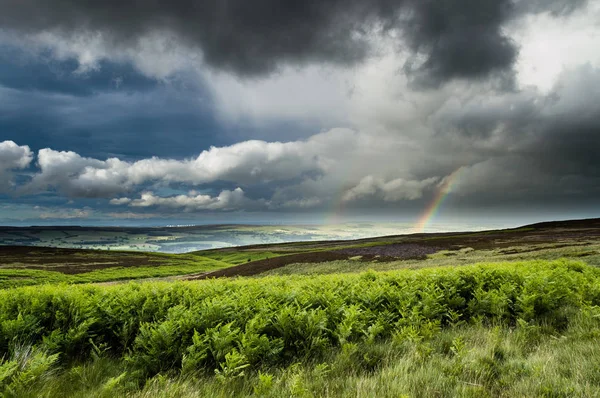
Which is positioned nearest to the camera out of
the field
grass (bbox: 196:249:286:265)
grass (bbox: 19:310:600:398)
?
grass (bbox: 19:310:600:398)

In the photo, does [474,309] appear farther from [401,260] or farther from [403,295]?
[401,260]

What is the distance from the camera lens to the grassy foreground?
13.8 feet

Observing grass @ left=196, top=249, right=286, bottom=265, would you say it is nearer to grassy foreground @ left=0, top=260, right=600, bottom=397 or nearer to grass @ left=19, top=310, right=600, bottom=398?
grassy foreground @ left=0, top=260, right=600, bottom=397

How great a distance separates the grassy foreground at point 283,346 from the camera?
420cm

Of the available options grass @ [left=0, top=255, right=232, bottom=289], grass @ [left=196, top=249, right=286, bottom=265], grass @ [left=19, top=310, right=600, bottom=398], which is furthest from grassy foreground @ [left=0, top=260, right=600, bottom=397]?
grass @ [left=196, top=249, right=286, bottom=265]

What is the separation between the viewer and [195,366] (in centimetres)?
479

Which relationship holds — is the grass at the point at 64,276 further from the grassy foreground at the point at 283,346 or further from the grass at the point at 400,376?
the grass at the point at 400,376

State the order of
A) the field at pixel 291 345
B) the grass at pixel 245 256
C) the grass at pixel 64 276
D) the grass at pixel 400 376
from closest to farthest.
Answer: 1. the grass at pixel 400 376
2. the field at pixel 291 345
3. the grass at pixel 64 276
4. the grass at pixel 245 256

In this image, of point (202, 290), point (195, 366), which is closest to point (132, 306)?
point (202, 290)

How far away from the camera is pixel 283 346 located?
5246 millimetres

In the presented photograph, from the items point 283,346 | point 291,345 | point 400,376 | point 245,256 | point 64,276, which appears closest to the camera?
point 400,376

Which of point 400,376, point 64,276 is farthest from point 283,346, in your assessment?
point 64,276

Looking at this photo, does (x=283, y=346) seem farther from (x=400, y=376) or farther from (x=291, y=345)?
(x=400, y=376)

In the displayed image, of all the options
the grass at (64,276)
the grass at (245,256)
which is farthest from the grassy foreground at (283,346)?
the grass at (245,256)
